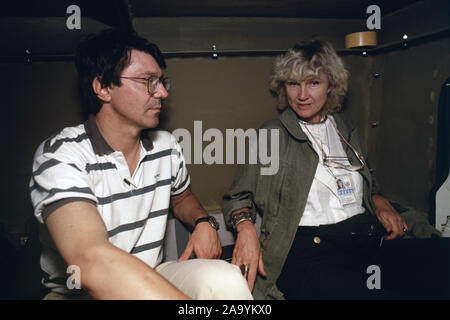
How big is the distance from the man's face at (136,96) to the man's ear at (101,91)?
27mm

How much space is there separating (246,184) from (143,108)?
2.29ft

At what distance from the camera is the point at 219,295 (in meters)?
0.93

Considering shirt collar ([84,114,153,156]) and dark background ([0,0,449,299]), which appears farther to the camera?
dark background ([0,0,449,299])

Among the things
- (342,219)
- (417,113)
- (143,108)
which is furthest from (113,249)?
(417,113)

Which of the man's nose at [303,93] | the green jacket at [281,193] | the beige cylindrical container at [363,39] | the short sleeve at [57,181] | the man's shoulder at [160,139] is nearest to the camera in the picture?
the short sleeve at [57,181]

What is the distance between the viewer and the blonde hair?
1646 millimetres

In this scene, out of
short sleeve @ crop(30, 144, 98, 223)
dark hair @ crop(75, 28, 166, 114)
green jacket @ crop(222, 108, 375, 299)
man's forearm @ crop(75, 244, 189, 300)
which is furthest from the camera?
green jacket @ crop(222, 108, 375, 299)

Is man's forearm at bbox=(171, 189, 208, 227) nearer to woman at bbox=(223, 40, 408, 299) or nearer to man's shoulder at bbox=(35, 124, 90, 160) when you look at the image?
woman at bbox=(223, 40, 408, 299)

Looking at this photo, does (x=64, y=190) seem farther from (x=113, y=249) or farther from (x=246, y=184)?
(x=246, y=184)

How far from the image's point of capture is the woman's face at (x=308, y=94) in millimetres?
1640

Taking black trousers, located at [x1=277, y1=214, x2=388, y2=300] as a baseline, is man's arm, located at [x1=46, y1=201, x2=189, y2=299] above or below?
above

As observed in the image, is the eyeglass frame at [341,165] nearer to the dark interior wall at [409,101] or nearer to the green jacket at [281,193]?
the green jacket at [281,193]

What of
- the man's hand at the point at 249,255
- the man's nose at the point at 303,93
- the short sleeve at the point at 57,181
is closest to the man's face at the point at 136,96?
the short sleeve at the point at 57,181

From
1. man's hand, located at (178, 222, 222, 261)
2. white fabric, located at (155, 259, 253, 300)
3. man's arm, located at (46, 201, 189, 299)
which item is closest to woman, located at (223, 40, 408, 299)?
man's hand, located at (178, 222, 222, 261)
